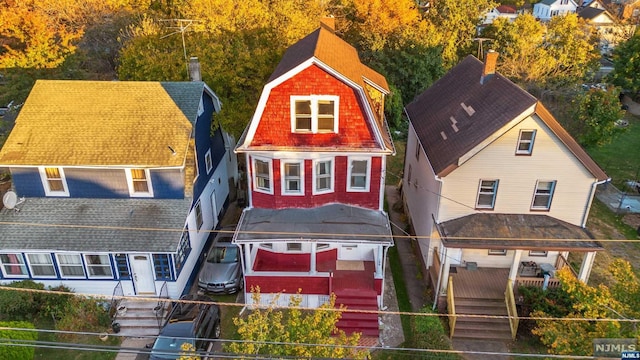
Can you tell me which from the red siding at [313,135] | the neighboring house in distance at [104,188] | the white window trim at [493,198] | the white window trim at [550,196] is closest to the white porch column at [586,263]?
the white window trim at [550,196]

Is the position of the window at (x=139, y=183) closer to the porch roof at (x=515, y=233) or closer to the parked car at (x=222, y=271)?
the parked car at (x=222, y=271)

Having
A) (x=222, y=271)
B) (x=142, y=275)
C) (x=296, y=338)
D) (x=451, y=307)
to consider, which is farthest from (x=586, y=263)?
(x=142, y=275)

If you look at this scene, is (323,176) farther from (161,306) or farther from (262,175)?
(161,306)

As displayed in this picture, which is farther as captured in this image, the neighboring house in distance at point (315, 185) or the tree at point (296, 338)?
the neighboring house in distance at point (315, 185)

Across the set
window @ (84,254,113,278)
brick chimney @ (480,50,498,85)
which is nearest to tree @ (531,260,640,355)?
brick chimney @ (480,50,498,85)

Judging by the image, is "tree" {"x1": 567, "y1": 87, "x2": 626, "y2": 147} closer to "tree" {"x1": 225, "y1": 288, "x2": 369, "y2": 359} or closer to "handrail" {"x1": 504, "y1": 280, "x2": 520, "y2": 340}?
"handrail" {"x1": 504, "y1": 280, "x2": 520, "y2": 340}

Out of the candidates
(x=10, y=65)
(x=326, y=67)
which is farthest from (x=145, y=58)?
(x=326, y=67)

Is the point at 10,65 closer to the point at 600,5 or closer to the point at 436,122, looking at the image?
the point at 436,122
